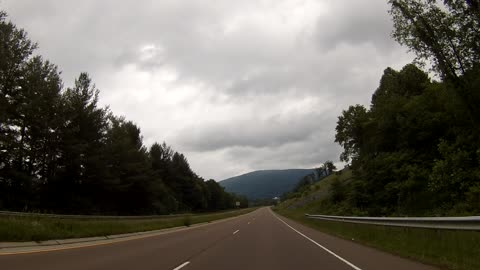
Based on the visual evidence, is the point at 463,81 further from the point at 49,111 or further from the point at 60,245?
the point at 49,111

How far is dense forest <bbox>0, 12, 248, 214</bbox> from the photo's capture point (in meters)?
41.8

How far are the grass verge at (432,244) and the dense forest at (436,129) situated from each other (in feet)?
23.7

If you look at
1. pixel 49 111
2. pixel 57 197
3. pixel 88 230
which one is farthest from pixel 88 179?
pixel 88 230

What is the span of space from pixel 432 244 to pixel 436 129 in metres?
23.9

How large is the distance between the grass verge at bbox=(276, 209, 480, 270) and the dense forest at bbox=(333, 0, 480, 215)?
7233 mm

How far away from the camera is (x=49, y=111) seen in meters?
48.3

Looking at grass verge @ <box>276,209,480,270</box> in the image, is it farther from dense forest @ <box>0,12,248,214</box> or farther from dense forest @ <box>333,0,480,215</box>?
dense forest @ <box>0,12,248,214</box>

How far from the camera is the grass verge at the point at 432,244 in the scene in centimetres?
1076

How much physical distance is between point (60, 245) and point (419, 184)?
972 inches

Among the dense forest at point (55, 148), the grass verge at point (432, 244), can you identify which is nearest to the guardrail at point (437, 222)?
the grass verge at point (432, 244)

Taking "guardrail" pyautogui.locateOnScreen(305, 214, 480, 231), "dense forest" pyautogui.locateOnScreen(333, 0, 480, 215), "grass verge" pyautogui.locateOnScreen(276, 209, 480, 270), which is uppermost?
"dense forest" pyautogui.locateOnScreen(333, 0, 480, 215)

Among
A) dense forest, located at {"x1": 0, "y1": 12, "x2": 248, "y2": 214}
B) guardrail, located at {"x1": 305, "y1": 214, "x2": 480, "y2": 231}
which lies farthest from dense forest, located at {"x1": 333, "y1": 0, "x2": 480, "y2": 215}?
dense forest, located at {"x1": 0, "y1": 12, "x2": 248, "y2": 214}

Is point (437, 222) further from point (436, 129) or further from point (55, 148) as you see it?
point (55, 148)

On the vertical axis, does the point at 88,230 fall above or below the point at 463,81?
below
